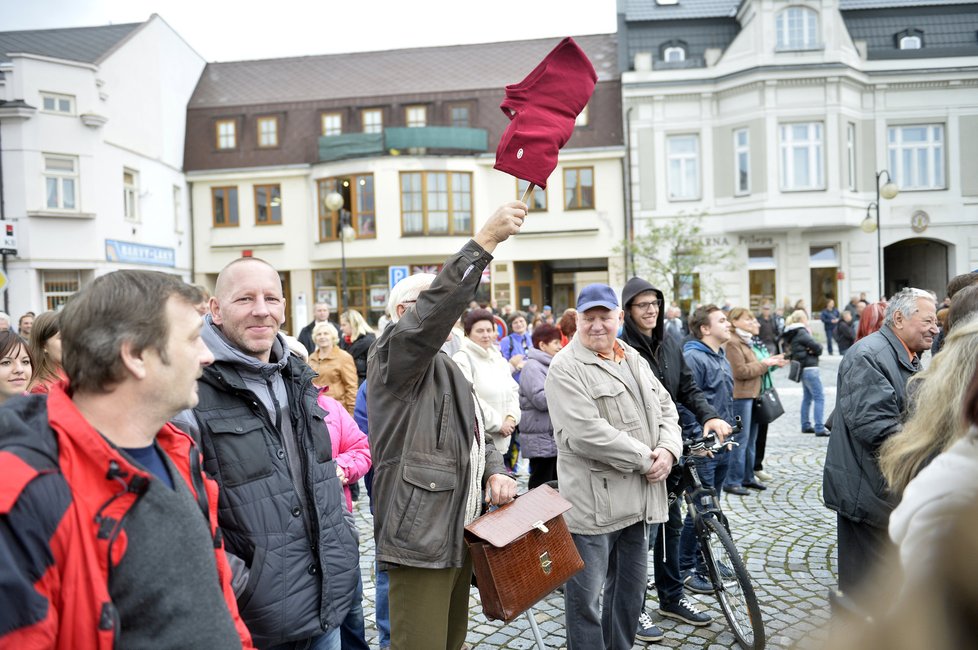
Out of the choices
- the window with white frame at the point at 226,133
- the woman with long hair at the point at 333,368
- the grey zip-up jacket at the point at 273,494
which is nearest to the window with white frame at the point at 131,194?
the window with white frame at the point at 226,133

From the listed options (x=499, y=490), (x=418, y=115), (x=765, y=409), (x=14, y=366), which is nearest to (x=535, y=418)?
(x=499, y=490)

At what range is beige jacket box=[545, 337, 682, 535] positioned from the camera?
3633 millimetres

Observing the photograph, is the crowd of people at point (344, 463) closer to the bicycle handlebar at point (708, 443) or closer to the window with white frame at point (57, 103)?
the bicycle handlebar at point (708, 443)

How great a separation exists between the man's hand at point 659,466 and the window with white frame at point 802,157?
23694 millimetres

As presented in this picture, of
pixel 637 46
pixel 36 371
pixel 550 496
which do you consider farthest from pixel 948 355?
pixel 637 46

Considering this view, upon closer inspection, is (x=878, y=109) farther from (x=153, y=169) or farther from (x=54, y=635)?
(x=54, y=635)

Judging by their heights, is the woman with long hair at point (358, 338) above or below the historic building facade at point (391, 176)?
below

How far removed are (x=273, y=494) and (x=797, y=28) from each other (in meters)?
27.2

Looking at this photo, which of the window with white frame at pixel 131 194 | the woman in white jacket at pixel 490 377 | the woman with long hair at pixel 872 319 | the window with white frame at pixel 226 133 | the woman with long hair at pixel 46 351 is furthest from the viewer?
the window with white frame at pixel 226 133

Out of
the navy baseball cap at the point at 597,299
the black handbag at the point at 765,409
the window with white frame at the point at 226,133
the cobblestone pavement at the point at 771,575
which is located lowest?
the cobblestone pavement at the point at 771,575

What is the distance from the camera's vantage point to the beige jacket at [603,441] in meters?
3.63

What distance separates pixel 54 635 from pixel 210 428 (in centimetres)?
97

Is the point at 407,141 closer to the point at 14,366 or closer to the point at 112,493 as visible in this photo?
the point at 14,366

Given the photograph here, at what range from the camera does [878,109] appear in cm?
2539
